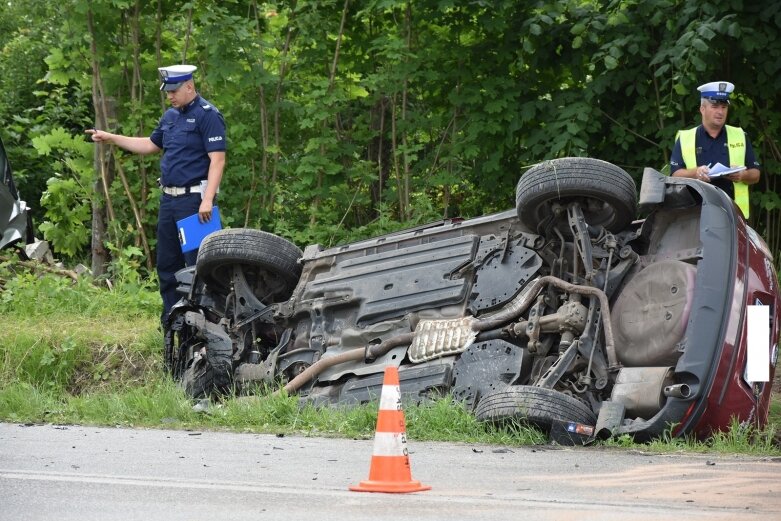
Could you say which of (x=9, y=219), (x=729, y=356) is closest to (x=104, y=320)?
(x=9, y=219)

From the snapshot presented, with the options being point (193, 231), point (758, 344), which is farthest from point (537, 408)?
point (193, 231)

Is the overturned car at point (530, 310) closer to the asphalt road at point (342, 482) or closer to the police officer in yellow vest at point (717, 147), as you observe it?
the asphalt road at point (342, 482)

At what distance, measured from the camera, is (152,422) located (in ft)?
25.5

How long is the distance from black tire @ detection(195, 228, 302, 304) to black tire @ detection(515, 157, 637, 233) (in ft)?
6.05

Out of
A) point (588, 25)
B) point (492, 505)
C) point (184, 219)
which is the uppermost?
point (588, 25)

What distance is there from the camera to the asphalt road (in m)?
4.71

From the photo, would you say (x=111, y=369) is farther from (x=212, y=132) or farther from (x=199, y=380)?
(x=212, y=132)

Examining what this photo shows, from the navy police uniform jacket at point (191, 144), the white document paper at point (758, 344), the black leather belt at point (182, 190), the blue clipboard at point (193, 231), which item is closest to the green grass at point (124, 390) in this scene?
the white document paper at point (758, 344)

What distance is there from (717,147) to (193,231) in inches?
149

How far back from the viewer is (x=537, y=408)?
6660 mm

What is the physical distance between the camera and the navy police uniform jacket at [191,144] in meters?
9.88

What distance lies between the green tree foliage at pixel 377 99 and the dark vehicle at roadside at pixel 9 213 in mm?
2745

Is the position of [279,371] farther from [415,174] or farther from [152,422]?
[415,174]

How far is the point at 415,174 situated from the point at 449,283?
5.83 m
